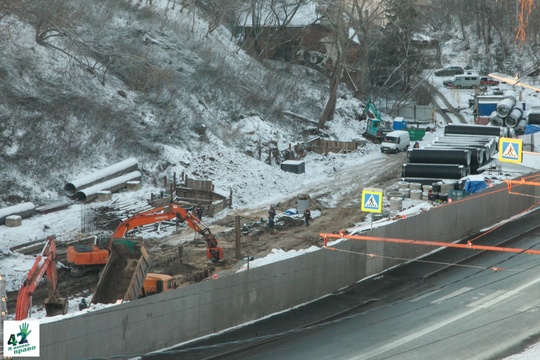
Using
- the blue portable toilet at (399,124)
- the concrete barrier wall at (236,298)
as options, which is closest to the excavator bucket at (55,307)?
the concrete barrier wall at (236,298)

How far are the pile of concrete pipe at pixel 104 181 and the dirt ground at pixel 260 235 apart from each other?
586cm

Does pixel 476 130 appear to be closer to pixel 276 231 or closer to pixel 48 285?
pixel 276 231

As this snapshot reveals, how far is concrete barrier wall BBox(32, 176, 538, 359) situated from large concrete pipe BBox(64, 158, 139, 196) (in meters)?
18.1

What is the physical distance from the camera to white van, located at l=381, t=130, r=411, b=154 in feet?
196

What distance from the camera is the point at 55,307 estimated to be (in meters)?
28.6

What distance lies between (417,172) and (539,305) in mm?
19632

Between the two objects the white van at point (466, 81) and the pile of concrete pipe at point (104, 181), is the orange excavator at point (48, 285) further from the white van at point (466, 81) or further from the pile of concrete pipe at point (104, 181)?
the white van at point (466, 81)

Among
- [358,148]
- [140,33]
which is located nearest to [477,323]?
[358,148]

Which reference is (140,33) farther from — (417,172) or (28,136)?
(417,172)

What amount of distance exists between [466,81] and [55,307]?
200 feet

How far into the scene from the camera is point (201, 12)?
75125mm

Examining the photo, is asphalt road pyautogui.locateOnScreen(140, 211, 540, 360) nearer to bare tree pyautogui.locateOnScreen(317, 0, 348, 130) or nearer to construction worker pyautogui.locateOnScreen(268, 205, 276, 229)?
construction worker pyautogui.locateOnScreen(268, 205, 276, 229)

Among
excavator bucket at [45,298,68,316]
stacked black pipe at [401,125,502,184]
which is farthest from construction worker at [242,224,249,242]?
excavator bucket at [45,298,68,316]

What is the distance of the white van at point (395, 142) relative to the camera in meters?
59.6
